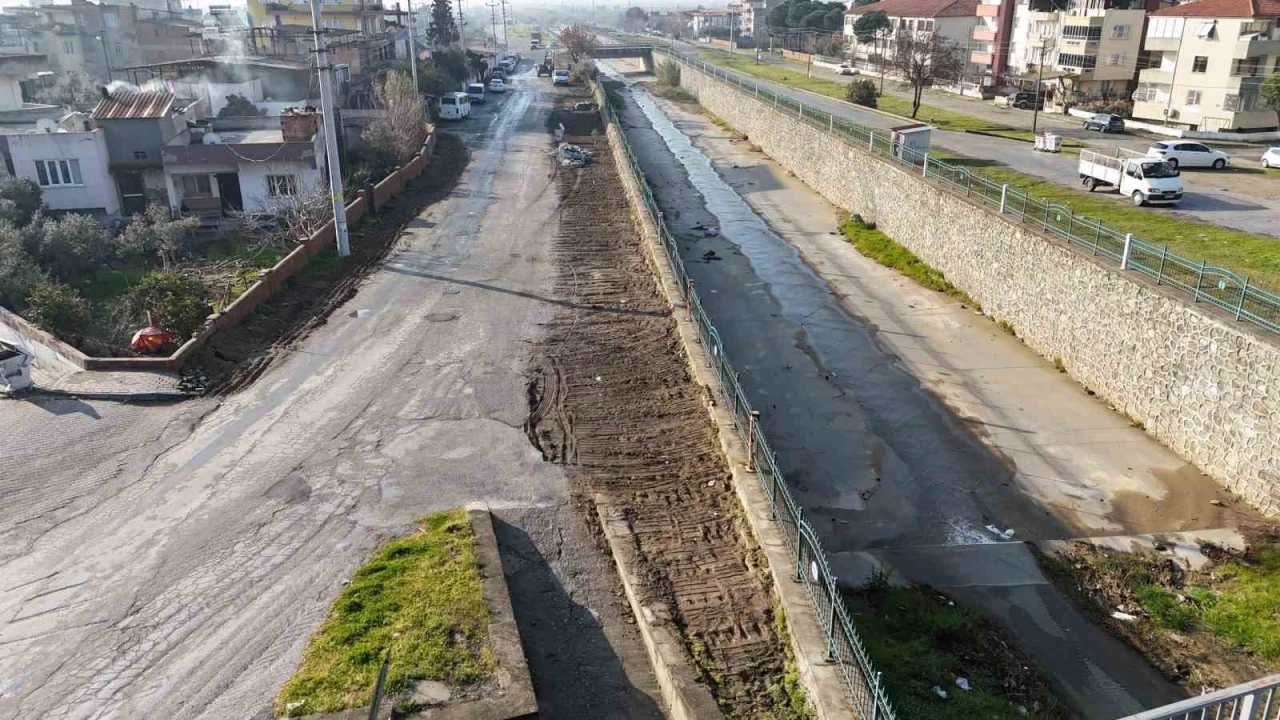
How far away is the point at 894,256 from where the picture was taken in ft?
99.5

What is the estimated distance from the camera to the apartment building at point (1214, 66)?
45.8 m

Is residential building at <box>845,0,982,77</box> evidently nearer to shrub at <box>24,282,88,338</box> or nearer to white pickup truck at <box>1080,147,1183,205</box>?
white pickup truck at <box>1080,147,1183,205</box>

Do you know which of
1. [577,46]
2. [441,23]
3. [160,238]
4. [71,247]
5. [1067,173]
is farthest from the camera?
[577,46]

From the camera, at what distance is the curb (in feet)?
30.8

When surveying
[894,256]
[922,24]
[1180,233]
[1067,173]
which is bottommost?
[894,256]

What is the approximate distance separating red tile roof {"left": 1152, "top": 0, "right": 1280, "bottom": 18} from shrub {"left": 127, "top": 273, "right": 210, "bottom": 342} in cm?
4995

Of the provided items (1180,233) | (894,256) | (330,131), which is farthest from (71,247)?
(1180,233)

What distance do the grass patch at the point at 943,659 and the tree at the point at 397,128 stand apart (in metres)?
34.9

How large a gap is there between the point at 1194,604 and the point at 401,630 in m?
10.5

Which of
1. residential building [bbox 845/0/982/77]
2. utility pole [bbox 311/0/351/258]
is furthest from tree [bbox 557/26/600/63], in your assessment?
utility pole [bbox 311/0/351/258]

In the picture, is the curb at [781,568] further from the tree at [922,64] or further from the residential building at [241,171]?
the tree at [922,64]

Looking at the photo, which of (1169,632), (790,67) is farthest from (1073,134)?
(790,67)

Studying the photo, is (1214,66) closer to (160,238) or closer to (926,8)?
(926,8)

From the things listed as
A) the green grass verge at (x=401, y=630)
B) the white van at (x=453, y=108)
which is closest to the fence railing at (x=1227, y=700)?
the green grass verge at (x=401, y=630)
